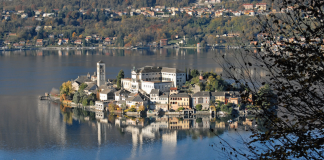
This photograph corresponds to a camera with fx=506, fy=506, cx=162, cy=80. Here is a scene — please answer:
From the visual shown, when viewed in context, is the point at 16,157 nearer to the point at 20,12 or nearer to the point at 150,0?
the point at 20,12

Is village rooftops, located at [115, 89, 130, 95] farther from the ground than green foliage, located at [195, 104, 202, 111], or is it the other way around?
village rooftops, located at [115, 89, 130, 95]

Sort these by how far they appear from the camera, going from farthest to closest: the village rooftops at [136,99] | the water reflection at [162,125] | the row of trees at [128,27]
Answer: the row of trees at [128,27] → the village rooftops at [136,99] → the water reflection at [162,125]

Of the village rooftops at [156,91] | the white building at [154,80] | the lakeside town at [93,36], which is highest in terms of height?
the lakeside town at [93,36]

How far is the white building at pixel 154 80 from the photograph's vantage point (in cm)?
1330

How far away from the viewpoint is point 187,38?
42500 mm

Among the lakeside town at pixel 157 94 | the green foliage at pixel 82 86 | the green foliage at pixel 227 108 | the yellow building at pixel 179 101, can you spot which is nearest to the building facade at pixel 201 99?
the lakeside town at pixel 157 94

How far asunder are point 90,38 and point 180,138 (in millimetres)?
34544

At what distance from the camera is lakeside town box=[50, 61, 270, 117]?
11.9 m

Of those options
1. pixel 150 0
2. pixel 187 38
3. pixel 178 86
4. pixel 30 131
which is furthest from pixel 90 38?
pixel 30 131

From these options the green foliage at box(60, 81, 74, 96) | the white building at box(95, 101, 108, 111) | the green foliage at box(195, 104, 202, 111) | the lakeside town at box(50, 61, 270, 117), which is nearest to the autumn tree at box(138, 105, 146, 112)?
the lakeside town at box(50, 61, 270, 117)

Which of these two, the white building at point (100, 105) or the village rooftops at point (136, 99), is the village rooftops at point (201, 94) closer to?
the village rooftops at point (136, 99)

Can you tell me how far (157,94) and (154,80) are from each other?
179 cm

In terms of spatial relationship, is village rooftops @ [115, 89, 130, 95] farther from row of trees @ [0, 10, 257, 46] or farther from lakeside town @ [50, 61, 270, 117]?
row of trees @ [0, 10, 257, 46]

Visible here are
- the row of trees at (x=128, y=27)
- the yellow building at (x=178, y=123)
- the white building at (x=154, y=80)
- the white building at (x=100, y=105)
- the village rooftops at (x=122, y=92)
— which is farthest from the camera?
the row of trees at (x=128, y=27)
